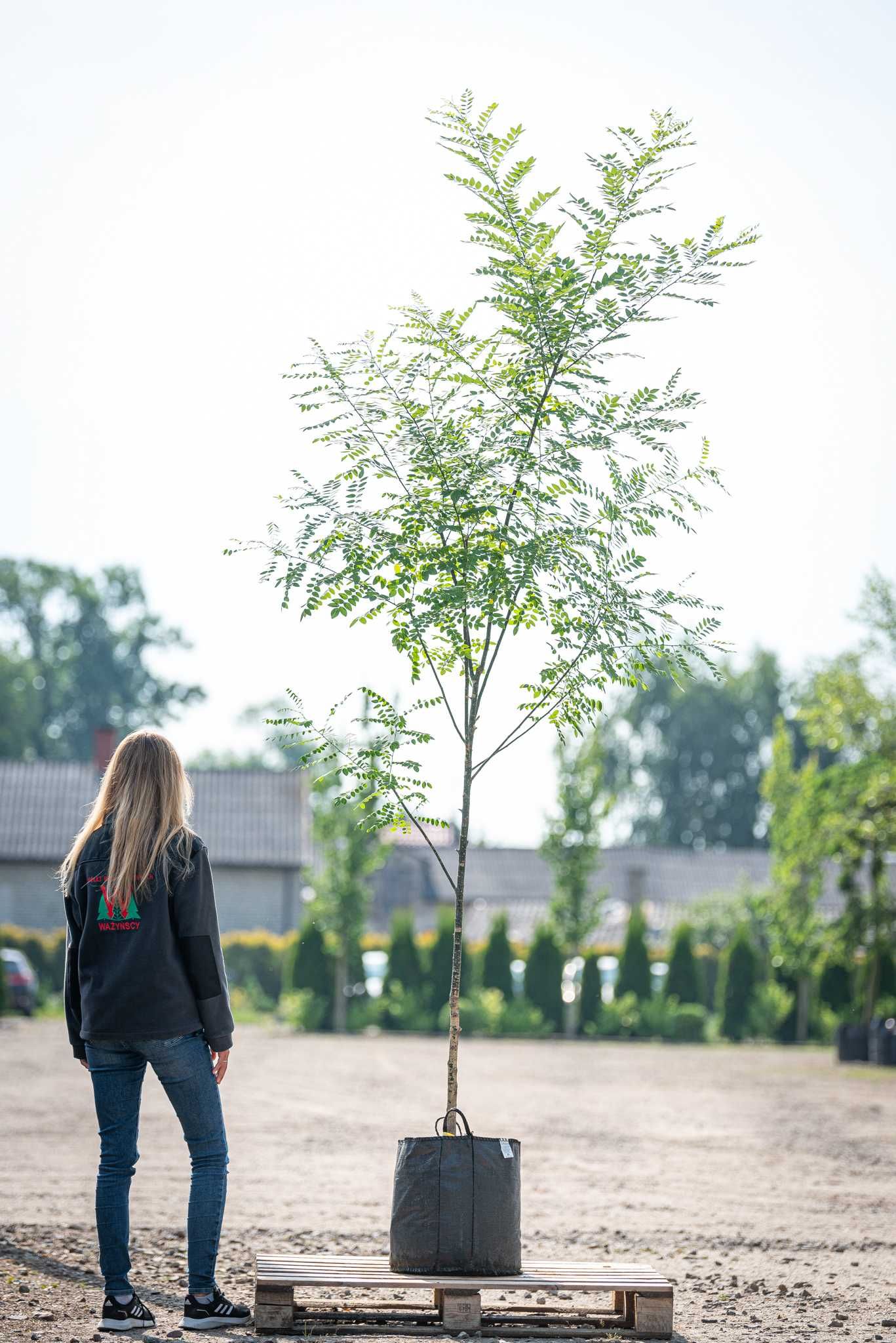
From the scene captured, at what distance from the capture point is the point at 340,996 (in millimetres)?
32375

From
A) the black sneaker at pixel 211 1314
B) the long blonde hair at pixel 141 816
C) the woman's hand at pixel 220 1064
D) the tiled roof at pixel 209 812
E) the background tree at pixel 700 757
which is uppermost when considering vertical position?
the background tree at pixel 700 757

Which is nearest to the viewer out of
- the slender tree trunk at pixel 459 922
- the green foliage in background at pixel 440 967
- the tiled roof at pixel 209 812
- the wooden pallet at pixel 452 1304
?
the wooden pallet at pixel 452 1304

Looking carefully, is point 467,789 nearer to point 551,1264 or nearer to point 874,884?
point 551,1264

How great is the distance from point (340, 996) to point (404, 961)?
1.98 metres

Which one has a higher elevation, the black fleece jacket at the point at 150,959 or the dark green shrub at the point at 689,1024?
the black fleece jacket at the point at 150,959

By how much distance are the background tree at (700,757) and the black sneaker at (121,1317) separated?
6777 centimetres

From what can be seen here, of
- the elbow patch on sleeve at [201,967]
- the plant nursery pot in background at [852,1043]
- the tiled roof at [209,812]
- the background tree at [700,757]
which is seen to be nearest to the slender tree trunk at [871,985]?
the plant nursery pot in background at [852,1043]

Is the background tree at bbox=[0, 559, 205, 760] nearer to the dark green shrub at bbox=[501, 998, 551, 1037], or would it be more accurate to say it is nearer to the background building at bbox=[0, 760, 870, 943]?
the background building at bbox=[0, 760, 870, 943]

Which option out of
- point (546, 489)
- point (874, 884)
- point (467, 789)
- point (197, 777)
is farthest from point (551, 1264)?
point (197, 777)

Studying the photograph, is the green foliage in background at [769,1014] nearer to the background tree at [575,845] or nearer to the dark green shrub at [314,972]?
the background tree at [575,845]

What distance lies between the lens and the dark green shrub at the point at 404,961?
33531mm

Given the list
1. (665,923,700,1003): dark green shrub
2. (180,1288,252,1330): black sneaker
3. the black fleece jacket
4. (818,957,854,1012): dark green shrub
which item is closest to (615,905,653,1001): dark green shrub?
(665,923,700,1003): dark green shrub

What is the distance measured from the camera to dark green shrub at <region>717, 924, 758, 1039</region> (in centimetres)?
3356

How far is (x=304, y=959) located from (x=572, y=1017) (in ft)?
20.2
